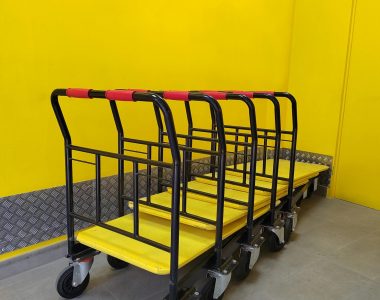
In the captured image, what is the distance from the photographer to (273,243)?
262cm

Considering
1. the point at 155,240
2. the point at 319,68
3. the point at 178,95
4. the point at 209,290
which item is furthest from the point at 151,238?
the point at 319,68

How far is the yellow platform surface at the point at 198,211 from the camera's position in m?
1.97

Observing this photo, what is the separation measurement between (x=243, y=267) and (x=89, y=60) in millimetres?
1733

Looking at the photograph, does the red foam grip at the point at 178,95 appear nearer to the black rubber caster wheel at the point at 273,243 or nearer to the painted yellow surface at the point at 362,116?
the black rubber caster wheel at the point at 273,243

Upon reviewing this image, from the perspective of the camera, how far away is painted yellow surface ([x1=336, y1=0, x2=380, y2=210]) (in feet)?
11.7

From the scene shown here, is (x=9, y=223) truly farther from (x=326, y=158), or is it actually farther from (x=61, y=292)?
(x=326, y=158)

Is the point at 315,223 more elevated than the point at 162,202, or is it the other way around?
the point at 162,202

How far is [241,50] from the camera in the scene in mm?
3631

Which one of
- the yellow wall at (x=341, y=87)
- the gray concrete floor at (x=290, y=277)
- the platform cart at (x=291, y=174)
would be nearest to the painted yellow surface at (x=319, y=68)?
the yellow wall at (x=341, y=87)

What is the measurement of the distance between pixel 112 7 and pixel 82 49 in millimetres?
392

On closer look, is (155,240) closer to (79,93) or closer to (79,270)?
(79,270)

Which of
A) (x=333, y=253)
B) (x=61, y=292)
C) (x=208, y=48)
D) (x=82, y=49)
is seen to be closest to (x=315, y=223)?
(x=333, y=253)

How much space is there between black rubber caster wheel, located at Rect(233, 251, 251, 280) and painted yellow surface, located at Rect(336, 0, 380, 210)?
7.23 ft

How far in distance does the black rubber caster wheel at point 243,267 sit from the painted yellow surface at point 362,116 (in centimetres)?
220
